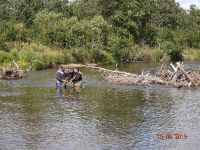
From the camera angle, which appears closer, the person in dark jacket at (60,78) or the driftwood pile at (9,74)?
the person in dark jacket at (60,78)

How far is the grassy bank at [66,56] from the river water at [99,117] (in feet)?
57.0

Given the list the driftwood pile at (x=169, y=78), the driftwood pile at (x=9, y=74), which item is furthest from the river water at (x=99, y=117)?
the driftwood pile at (x=9, y=74)

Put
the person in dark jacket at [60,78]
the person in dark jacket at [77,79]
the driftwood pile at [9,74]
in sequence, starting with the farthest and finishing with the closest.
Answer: the driftwood pile at [9,74]
the person in dark jacket at [77,79]
the person in dark jacket at [60,78]

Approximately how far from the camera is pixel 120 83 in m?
45.7

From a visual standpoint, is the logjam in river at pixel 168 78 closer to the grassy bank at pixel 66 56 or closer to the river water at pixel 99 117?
the river water at pixel 99 117

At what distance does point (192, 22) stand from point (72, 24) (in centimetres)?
5867

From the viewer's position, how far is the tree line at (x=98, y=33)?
70.9 m

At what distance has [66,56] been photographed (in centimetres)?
6800

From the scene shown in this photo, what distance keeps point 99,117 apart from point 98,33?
48.4 metres

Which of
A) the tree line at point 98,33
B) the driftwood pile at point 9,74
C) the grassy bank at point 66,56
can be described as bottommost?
the driftwood pile at point 9,74
